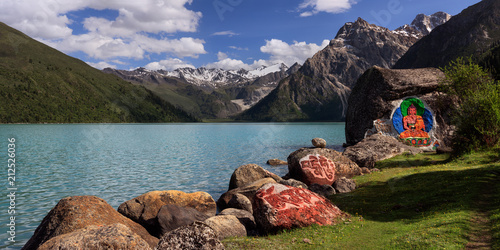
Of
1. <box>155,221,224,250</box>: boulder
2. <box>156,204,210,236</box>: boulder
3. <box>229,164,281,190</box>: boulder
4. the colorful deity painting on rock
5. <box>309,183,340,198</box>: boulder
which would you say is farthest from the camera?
the colorful deity painting on rock

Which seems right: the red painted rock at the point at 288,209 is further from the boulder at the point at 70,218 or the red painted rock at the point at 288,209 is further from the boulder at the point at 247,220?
the boulder at the point at 70,218

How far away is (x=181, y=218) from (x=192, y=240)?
31.5 ft

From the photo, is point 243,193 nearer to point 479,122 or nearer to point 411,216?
point 411,216

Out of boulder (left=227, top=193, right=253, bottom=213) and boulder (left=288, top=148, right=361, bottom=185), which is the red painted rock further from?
boulder (left=288, top=148, right=361, bottom=185)

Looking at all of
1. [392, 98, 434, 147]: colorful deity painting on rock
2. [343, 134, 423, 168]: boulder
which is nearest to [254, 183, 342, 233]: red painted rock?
[343, 134, 423, 168]: boulder

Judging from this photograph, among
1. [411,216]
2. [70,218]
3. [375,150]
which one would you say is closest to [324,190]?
[411,216]

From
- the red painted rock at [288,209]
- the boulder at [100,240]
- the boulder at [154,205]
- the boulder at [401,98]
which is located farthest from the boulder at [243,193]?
the boulder at [401,98]

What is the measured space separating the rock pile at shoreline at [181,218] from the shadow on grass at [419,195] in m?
2.63

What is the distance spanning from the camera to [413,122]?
47.3 metres

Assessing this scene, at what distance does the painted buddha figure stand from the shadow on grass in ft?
74.6

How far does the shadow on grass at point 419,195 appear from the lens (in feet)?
58.9

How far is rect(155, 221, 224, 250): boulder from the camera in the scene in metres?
10.9

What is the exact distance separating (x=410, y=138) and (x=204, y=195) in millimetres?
36783

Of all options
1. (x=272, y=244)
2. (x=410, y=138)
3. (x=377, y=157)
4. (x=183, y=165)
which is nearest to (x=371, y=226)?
(x=272, y=244)
